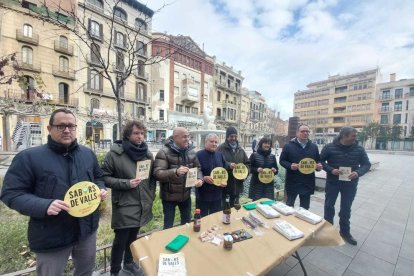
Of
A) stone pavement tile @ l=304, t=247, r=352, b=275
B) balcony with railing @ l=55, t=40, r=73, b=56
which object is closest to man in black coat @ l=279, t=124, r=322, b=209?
stone pavement tile @ l=304, t=247, r=352, b=275

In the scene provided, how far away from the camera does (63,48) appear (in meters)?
23.3

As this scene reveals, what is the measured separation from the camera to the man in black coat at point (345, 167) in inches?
142

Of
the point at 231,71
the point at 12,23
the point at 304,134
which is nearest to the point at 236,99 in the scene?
the point at 231,71

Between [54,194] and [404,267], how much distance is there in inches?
184

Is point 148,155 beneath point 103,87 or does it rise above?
beneath

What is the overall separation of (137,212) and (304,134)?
3.19 meters

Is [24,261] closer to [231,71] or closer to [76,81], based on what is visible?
[76,81]

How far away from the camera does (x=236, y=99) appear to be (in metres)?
47.9

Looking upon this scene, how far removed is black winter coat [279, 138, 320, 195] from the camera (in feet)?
12.9

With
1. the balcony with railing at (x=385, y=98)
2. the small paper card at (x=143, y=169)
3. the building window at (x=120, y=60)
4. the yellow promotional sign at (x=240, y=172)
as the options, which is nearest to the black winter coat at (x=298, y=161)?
the yellow promotional sign at (x=240, y=172)

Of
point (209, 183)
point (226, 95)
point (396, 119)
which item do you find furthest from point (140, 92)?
point (396, 119)

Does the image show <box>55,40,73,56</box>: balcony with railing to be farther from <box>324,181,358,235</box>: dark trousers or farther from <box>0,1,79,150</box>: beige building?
<box>324,181,358,235</box>: dark trousers

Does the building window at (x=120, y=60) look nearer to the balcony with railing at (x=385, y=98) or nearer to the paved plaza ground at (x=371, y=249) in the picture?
the paved plaza ground at (x=371, y=249)

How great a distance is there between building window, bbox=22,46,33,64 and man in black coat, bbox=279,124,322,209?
27969 mm
